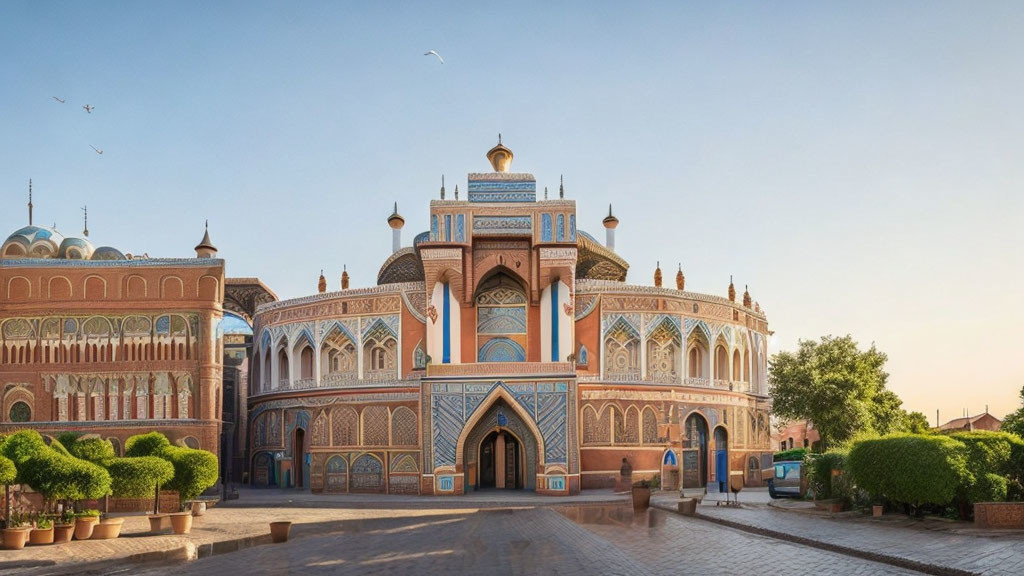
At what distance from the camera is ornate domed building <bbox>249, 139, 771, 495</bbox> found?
112ft

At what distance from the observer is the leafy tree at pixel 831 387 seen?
40.7m

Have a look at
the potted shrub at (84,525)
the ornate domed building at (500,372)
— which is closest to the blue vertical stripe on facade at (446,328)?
the ornate domed building at (500,372)

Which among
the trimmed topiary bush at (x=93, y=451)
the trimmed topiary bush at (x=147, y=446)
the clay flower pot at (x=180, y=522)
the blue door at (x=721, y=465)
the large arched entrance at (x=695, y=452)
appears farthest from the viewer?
the blue door at (x=721, y=465)

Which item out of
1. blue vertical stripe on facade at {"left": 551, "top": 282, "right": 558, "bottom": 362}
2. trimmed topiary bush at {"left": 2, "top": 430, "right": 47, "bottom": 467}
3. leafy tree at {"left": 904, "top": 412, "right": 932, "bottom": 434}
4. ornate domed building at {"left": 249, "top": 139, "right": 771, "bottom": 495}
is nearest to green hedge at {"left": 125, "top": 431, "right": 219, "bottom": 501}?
trimmed topiary bush at {"left": 2, "top": 430, "right": 47, "bottom": 467}

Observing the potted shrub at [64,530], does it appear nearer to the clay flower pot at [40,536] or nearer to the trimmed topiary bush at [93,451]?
the clay flower pot at [40,536]

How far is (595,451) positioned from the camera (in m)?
36.8

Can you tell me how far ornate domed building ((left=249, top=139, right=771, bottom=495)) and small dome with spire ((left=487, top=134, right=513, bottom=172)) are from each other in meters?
0.07

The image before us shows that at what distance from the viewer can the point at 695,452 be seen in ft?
128

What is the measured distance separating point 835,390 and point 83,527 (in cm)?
3149

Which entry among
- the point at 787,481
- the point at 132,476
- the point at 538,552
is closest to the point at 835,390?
the point at 787,481

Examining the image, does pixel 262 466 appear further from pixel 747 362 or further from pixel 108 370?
pixel 747 362

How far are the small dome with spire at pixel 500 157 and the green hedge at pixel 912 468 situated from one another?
2277cm

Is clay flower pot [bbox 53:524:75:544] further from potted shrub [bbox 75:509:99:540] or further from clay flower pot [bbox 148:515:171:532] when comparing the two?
clay flower pot [bbox 148:515:171:532]

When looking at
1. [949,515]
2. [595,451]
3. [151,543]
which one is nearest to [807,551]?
[949,515]
